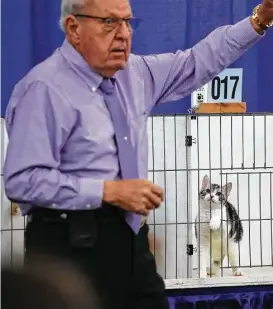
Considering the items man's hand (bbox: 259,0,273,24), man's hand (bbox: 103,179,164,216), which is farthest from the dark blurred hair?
man's hand (bbox: 259,0,273,24)

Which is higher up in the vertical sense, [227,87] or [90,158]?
[227,87]

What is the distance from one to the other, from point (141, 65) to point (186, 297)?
1351 mm

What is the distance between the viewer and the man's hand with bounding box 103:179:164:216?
1.55 meters

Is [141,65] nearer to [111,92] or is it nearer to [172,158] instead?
[111,92]

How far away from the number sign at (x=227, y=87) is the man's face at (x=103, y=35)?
1468mm

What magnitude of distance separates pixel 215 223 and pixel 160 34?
0.78 meters

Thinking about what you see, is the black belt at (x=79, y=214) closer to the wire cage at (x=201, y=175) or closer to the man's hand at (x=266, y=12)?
the man's hand at (x=266, y=12)

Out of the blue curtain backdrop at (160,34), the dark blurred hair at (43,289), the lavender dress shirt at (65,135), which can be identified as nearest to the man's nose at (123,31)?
the lavender dress shirt at (65,135)

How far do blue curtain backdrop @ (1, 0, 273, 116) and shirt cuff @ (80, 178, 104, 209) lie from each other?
1401 mm

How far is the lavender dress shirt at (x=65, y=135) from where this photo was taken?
1.58m

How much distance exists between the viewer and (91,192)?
1.58 meters

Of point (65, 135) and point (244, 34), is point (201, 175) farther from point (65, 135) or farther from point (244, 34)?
point (65, 135)

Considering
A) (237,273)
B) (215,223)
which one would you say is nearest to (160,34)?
(215,223)

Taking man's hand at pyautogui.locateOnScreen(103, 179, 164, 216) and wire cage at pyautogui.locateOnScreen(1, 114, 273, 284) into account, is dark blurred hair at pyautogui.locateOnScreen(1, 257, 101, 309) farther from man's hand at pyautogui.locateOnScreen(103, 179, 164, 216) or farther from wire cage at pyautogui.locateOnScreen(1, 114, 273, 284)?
wire cage at pyautogui.locateOnScreen(1, 114, 273, 284)
